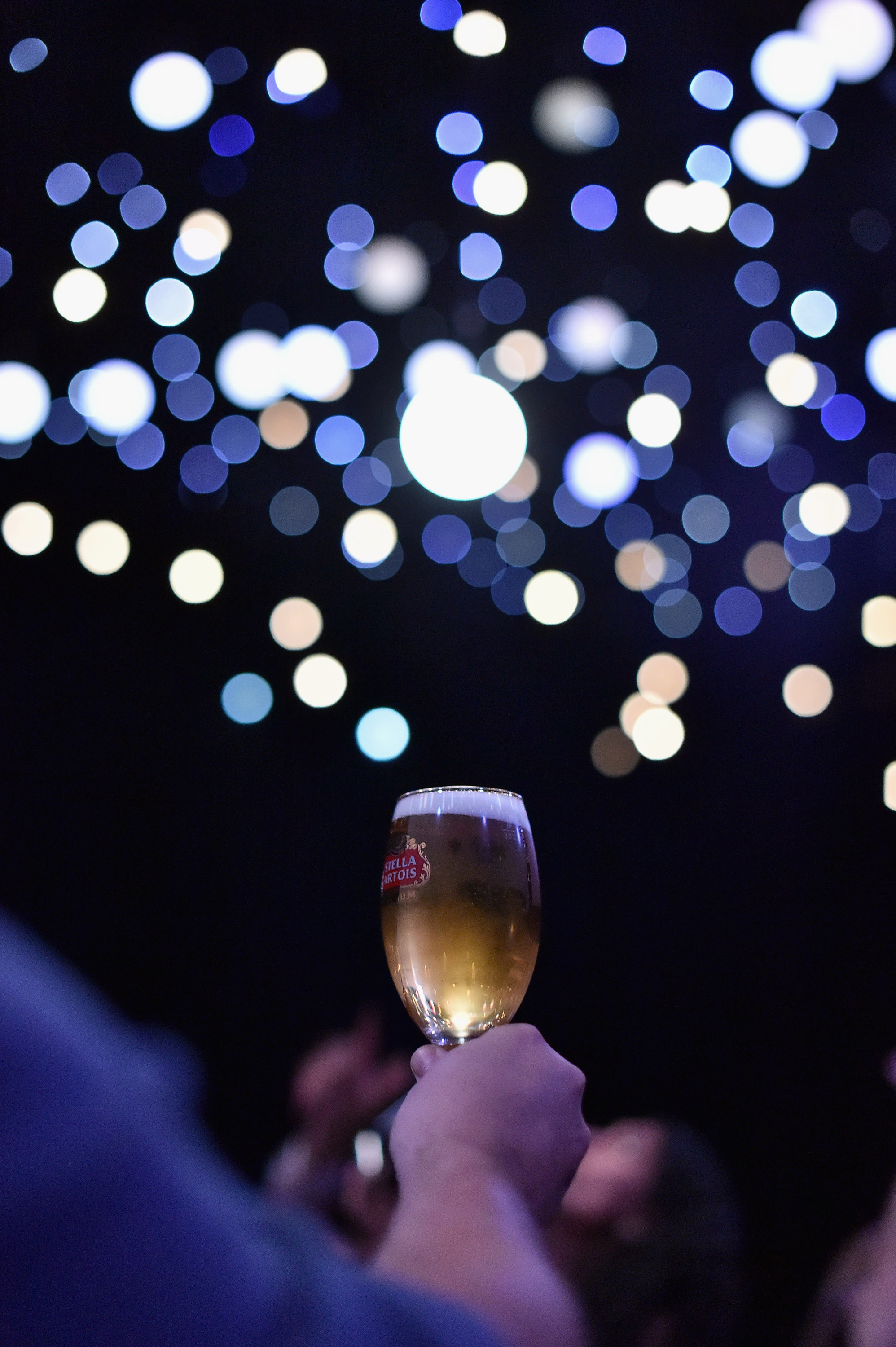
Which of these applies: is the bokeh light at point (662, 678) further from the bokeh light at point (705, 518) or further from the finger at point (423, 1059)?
the finger at point (423, 1059)

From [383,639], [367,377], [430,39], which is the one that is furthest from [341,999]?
[430,39]

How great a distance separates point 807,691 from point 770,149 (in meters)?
1.66

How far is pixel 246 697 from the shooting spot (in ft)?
10.3

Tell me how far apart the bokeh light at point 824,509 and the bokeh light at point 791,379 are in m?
0.30

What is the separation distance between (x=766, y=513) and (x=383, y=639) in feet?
4.35

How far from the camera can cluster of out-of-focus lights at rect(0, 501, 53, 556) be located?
2.86 metres

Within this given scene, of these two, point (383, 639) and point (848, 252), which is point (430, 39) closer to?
point (848, 252)

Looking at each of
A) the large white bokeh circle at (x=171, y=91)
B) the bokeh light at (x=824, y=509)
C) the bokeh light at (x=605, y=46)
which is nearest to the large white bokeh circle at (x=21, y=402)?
the large white bokeh circle at (x=171, y=91)

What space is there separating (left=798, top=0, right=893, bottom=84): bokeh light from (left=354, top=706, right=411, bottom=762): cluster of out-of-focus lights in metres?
2.23

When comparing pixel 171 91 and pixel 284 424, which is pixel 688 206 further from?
pixel 171 91

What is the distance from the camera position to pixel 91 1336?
355 millimetres

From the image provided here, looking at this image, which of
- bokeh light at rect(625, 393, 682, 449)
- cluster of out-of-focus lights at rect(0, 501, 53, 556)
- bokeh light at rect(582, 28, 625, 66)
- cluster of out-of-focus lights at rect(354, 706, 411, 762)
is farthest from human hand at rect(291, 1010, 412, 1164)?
bokeh light at rect(582, 28, 625, 66)

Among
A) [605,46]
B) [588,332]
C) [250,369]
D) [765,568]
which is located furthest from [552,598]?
[605,46]

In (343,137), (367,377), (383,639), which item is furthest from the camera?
(383,639)
